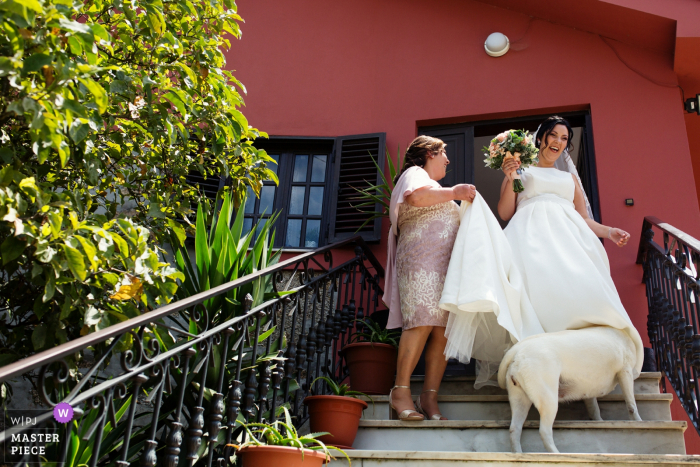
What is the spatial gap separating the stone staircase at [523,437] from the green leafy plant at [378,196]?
1.81 meters

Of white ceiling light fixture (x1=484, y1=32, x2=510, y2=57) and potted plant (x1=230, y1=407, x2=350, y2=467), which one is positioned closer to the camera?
potted plant (x1=230, y1=407, x2=350, y2=467)

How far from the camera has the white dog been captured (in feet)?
9.75

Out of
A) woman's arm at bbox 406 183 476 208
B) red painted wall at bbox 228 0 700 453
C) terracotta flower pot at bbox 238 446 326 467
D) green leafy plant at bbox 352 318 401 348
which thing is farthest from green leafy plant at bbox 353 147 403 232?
terracotta flower pot at bbox 238 446 326 467

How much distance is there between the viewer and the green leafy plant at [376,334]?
4.09 metres

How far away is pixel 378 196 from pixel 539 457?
285 cm

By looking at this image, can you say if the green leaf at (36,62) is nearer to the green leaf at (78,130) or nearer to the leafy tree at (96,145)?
the leafy tree at (96,145)

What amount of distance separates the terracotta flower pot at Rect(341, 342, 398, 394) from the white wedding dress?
0.57 m

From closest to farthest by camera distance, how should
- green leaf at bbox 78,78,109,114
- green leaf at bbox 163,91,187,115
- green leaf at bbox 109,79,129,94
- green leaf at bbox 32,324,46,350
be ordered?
1. green leaf at bbox 78,78,109,114
2. green leaf at bbox 32,324,46,350
3. green leaf at bbox 109,79,129,94
4. green leaf at bbox 163,91,187,115

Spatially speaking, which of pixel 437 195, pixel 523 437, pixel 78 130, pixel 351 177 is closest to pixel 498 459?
pixel 523 437

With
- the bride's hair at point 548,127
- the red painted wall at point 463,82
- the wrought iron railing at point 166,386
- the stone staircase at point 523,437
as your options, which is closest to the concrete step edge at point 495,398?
the stone staircase at point 523,437

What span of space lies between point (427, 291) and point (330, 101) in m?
2.97

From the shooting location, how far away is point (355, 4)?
6352 millimetres

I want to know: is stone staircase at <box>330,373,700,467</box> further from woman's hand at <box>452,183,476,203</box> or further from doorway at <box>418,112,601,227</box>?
doorway at <box>418,112,601,227</box>

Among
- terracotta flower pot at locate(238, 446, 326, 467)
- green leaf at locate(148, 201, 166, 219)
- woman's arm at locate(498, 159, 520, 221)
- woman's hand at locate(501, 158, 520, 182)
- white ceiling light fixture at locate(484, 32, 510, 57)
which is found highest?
white ceiling light fixture at locate(484, 32, 510, 57)
